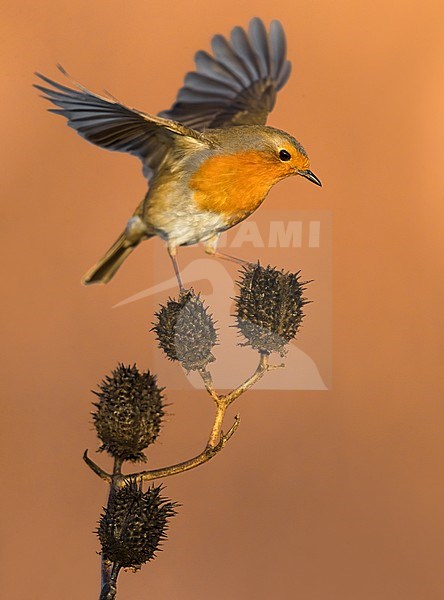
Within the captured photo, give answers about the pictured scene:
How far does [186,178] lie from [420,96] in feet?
1.59

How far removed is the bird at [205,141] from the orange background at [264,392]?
99 mm

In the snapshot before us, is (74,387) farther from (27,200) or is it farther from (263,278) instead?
(263,278)

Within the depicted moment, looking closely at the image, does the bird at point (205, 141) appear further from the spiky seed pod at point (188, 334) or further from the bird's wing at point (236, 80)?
the spiky seed pod at point (188, 334)

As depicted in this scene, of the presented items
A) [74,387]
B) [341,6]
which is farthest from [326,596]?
[341,6]

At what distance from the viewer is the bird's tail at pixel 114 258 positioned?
120 centimetres

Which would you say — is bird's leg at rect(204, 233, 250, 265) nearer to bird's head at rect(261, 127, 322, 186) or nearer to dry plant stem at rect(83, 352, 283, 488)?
bird's head at rect(261, 127, 322, 186)

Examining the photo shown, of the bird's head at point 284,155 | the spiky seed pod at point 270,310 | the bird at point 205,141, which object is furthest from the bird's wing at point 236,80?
the spiky seed pod at point 270,310

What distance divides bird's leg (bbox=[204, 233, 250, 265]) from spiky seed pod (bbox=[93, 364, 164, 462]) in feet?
0.96

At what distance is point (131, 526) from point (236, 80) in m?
0.64

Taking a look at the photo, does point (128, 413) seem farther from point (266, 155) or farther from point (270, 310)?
point (266, 155)

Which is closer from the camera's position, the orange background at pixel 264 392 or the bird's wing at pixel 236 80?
the bird's wing at pixel 236 80

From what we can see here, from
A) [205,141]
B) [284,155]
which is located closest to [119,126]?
[205,141]

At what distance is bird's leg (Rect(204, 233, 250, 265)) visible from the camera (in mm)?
1143

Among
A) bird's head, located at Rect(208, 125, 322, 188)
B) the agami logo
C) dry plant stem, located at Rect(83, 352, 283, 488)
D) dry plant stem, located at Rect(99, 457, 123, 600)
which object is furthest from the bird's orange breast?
dry plant stem, located at Rect(99, 457, 123, 600)
